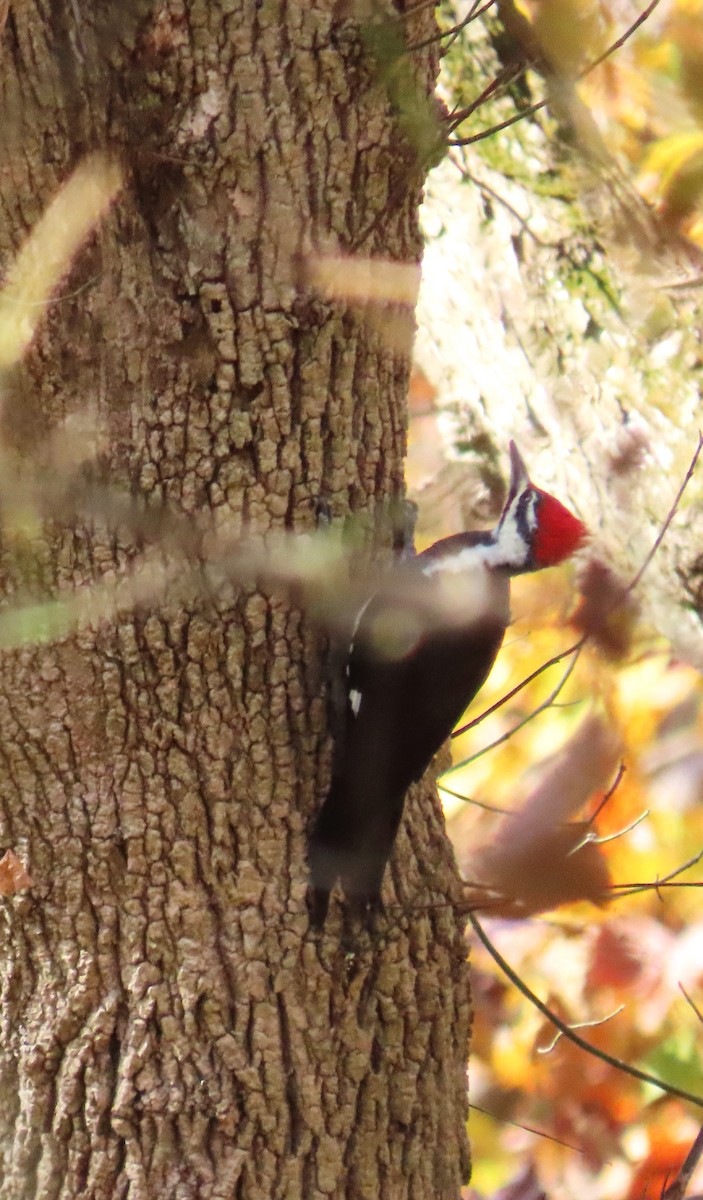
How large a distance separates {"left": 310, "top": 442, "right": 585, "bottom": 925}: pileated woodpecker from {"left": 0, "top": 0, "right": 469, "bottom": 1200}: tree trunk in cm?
7

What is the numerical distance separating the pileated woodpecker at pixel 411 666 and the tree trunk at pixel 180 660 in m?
0.07

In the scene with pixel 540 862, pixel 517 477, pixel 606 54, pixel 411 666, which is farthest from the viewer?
pixel 517 477

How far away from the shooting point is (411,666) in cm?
207

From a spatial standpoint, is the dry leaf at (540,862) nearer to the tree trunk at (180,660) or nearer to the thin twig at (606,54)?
the tree trunk at (180,660)

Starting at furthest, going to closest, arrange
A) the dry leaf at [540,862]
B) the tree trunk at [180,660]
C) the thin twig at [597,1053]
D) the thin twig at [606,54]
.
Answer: the tree trunk at [180,660], the thin twig at [597,1053], the dry leaf at [540,862], the thin twig at [606,54]

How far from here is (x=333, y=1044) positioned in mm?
1752

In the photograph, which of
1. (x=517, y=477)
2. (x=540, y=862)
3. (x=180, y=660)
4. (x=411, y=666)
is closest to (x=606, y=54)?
(x=540, y=862)

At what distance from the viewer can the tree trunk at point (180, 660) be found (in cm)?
167

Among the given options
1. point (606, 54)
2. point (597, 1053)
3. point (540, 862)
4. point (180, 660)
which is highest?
point (180, 660)

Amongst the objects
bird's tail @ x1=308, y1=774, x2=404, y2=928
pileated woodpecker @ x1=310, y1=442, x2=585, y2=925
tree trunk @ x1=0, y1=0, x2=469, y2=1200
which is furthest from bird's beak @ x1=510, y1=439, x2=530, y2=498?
bird's tail @ x1=308, y1=774, x2=404, y2=928

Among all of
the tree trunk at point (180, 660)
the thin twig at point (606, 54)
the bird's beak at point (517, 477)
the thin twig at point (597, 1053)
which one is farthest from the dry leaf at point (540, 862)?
the bird's beak at point (517, 477)

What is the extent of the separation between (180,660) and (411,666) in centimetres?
50

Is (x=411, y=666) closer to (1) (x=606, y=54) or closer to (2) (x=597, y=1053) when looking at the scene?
(2) (x=597, y=1053)

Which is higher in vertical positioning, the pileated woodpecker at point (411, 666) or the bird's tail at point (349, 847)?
the pileated woodpecker at point (411, 666)
